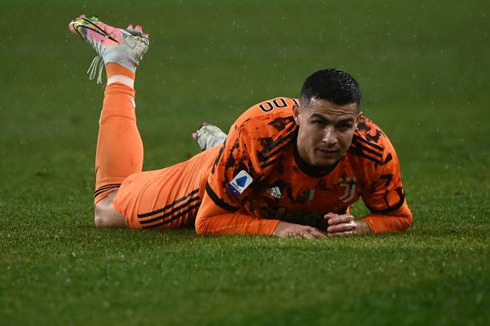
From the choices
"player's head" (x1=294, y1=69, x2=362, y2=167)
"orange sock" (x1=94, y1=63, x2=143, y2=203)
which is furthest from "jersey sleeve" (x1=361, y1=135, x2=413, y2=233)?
"orange sock" (x1=94, y1=63, x2=143, y2=203)

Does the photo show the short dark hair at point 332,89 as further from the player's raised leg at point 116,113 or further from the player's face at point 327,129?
the player's raised leg at point 116,113

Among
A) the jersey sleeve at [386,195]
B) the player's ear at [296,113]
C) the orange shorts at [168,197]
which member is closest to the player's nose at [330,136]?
the player's ear at [296,113]

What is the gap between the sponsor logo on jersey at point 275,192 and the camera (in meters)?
7.13

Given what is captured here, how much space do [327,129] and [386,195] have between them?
856 mm

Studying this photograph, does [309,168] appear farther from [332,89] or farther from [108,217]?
[108,217]

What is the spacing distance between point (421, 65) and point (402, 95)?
4389 mm

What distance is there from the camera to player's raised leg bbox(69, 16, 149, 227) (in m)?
8.99

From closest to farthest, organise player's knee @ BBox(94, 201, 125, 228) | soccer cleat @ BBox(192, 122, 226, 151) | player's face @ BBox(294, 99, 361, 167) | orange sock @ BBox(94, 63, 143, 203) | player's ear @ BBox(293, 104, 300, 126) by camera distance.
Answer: player's face @ BBox(294, 99, 361, 167) < player's ear @ BBox(293, 104, 300, 126) < player's knee @ BBox(94, 201, 125, 228) < orange sock @ BBox(94, 63, 143, 203) < soccer cleat @ BBox(192, 122, 226, 151)

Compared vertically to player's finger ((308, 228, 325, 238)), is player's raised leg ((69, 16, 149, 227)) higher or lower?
higher

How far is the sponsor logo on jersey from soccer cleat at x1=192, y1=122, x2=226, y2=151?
196 cm

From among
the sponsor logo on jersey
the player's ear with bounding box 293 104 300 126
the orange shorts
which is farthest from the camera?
the orange shorts

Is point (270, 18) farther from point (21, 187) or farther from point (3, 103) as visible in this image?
point (21, 187)

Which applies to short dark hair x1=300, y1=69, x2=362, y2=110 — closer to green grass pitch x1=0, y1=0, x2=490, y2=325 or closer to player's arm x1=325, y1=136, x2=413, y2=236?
player's arm x1=325, y1=136, x2=413, y2=236

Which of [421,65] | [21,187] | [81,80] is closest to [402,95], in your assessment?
[421,65]
